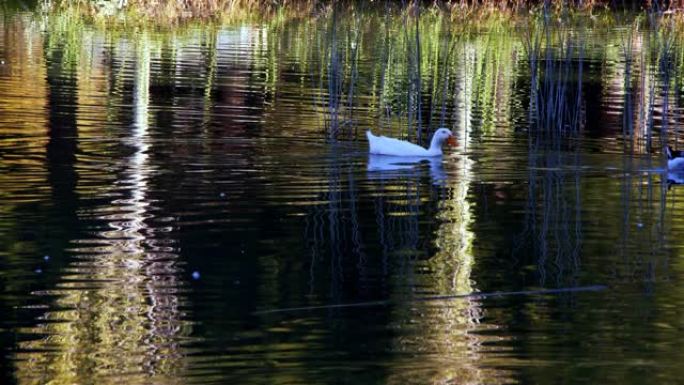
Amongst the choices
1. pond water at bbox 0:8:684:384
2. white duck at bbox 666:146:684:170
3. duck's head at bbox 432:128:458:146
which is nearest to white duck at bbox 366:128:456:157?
duck's head at bbox 432:128:458:146

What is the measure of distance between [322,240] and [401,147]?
4.47 metres

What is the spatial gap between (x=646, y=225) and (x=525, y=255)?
174 cm

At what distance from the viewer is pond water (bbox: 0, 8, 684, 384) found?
757 cm

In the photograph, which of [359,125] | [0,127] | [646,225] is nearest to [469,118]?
[359,125]

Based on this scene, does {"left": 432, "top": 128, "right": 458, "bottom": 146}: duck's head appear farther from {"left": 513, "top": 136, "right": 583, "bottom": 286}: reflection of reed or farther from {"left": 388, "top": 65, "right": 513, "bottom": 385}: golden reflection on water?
{"left": 388, "top": 65, "right": 513, "bottom": 385}: golden reflection on water

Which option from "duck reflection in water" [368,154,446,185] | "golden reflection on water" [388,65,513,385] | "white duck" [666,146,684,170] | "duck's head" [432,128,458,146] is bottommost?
"golden reflection on water" [388,65,513,385]

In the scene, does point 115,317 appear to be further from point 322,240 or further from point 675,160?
point 675,160

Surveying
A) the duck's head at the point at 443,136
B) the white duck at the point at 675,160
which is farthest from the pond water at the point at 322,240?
the duck's head at the point at 443,136

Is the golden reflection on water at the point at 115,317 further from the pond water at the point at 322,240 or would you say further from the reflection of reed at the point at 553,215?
the reflection of reed at the point at 553,215

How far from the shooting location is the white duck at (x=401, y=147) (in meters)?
15.0

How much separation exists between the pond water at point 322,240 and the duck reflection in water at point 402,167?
0.05 meters

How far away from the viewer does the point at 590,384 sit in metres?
7.15

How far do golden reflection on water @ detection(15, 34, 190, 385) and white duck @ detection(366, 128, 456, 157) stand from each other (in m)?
4.04

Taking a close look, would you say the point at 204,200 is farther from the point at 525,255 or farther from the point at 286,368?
the point at 286,368
